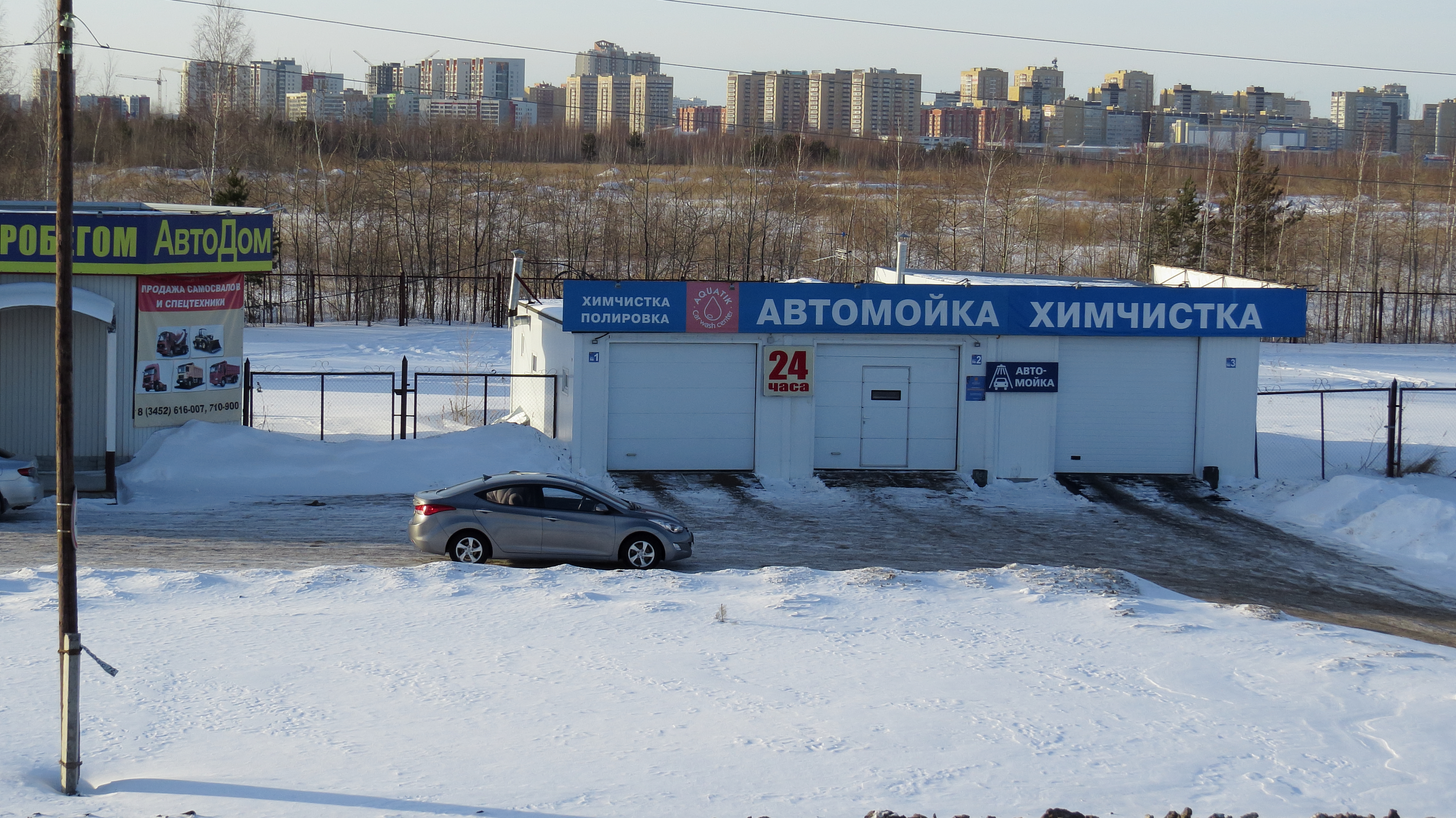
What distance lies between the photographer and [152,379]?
74.3 ft

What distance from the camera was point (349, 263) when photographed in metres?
52.4

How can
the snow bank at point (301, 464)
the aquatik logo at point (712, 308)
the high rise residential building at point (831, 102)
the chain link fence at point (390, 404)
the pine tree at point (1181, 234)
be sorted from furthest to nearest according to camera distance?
the high rise residential building at point (831, 102) < the pine tree at point (1181, 234) < the chain link fence at point (390, 404) < the aquatik logo at point (712, 308) < the snow bank at point (301, 464)

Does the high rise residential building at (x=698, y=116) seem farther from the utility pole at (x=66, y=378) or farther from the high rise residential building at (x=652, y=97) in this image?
the utility pole at (x=66, y=378)

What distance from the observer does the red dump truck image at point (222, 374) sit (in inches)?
928

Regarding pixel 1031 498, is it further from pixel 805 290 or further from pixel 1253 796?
pixel 1253 796

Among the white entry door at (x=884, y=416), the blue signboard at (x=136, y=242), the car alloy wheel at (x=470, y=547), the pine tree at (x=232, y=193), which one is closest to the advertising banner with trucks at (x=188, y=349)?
the blue signboard at (x=136, y=242)

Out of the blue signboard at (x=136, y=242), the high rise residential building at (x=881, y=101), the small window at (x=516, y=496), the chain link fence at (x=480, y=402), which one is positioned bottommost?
the small window at (x=516, y=496)

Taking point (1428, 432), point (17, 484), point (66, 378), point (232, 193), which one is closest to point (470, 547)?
point (17, 484)

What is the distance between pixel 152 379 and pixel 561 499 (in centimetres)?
996

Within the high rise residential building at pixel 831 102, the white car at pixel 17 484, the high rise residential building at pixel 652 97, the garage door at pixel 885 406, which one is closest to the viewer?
the white car at pixel 17 484

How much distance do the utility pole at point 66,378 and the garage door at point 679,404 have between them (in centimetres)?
1438

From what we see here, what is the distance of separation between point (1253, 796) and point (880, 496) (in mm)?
13737

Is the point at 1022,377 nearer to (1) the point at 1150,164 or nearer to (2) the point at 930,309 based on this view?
(2) the point at 930,309

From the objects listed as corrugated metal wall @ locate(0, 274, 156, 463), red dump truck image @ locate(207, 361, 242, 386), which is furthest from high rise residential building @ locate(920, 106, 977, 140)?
corrugated metal wall @ locate(0, 274, 156, 463)
